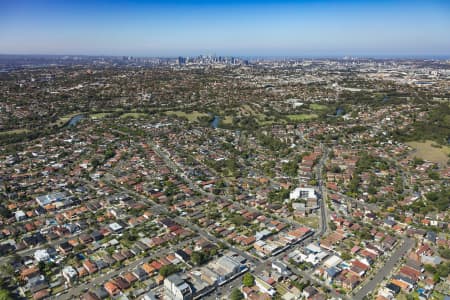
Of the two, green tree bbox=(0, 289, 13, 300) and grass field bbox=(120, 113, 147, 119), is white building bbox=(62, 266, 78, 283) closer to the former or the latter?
green tree bbox=(0, 289, 13, 300)

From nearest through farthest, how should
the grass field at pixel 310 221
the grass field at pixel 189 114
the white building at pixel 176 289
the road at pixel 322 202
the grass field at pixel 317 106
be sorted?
the white building at pixel 176 289, the road at pixel 322 202, the grass field at pixel 310 221, the grass field at pixel 189 114, the grass field at pixel 317 106

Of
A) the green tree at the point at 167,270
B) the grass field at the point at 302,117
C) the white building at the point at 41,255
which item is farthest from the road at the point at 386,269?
the grass field at the point at 302,117

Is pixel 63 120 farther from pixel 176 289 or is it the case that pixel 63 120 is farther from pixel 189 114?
pixel 176 289

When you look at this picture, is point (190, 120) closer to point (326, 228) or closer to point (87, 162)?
point (87, 162)

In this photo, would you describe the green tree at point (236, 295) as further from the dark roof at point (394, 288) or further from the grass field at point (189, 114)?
the grass field at point (189, 114)

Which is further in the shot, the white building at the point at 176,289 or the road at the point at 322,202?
the road at the point at 322,202

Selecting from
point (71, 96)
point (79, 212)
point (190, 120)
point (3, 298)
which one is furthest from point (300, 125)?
point (71, 96)
